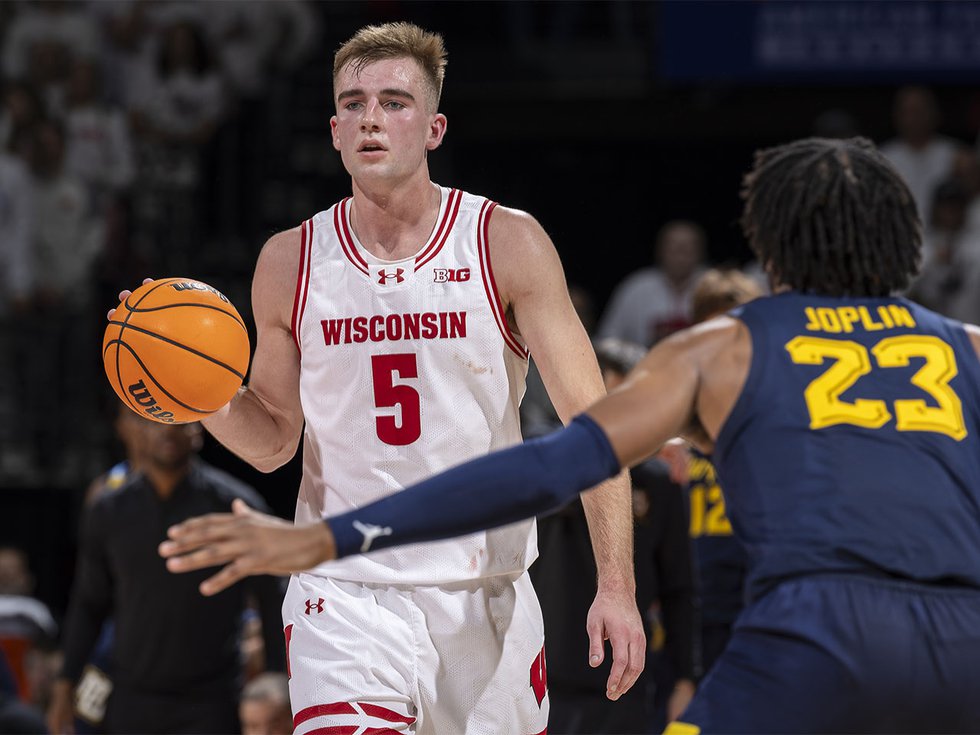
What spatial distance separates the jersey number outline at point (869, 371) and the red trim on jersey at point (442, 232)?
132cm

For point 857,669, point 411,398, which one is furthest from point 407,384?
point 857,669

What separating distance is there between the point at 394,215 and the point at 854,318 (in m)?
1.51

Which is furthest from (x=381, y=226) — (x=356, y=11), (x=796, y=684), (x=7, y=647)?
(x=356, y=11)

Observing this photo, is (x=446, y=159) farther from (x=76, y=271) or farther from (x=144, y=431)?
(x=144, y=431)

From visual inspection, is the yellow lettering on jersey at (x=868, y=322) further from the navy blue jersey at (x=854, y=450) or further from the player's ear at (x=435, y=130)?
the player's ear at (x=435, y=130)

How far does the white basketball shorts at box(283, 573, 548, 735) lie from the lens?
11.5 ft

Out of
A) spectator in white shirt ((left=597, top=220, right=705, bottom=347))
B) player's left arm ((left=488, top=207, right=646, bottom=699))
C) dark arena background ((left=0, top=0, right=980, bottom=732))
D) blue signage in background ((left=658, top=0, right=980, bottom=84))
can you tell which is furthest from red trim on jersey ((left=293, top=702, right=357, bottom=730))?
blue signage in background ((left=658, top=0, right=980, bottom=84))

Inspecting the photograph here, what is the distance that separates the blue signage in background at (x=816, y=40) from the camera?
10156mm

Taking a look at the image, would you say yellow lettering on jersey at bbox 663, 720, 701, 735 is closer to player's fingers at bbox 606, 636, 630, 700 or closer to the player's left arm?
player's fingers at bbox 606, 636, 630, 700

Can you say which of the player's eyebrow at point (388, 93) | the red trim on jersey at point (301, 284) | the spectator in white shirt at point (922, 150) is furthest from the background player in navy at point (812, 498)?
the spectator in white shirt at point (922, 150)

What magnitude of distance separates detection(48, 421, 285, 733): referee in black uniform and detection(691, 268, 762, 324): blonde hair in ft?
6.86

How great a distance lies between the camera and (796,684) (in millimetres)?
2539

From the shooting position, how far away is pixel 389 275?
12.4 feet

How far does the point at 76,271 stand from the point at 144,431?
155 inches
